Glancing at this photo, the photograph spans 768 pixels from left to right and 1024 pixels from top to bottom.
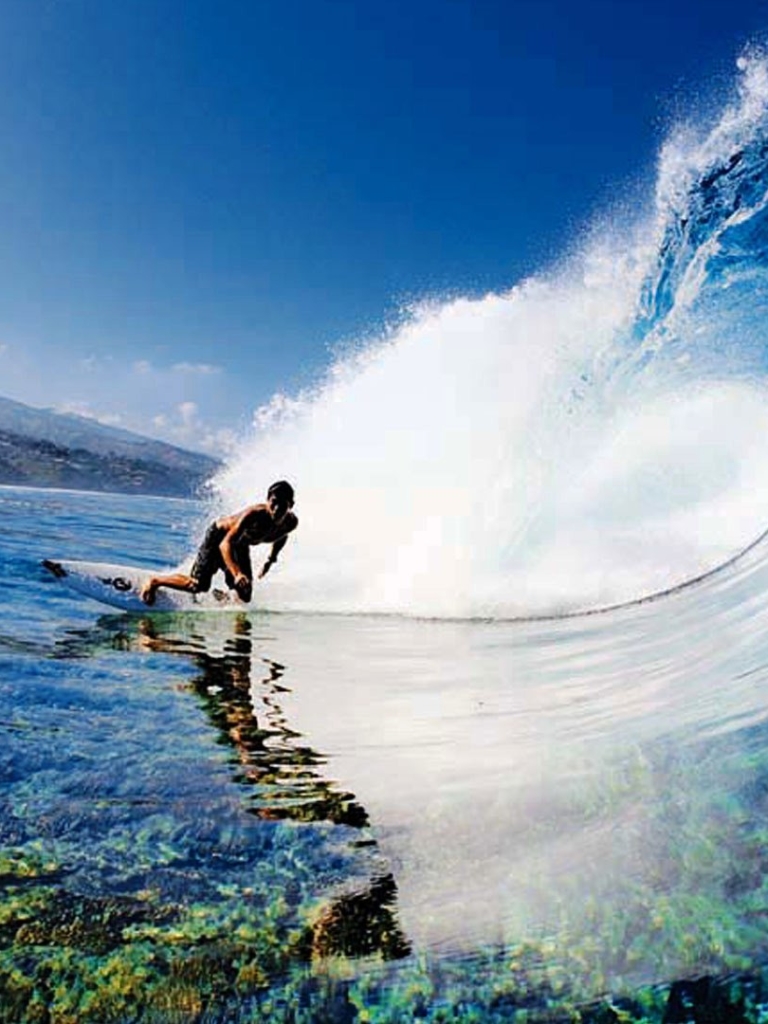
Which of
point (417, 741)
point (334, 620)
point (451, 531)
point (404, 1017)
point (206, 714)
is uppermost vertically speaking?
point (451, 531)

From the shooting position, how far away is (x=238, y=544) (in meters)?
10.6

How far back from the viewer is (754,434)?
1259 centimetres

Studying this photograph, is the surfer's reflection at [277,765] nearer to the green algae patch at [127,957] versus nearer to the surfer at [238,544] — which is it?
the green algae patch at [127,957]

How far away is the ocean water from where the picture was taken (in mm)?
3076

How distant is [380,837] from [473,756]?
1.38m

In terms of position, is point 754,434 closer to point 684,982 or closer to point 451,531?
point 451,531

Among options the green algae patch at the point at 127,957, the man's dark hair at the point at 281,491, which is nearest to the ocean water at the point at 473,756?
the green algae patch at the point at 127,957

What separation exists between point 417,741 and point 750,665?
132 inches

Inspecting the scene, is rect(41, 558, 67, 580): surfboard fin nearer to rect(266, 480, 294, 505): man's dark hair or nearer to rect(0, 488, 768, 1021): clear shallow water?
rect(266, 480, 294, 505): man's dark hair

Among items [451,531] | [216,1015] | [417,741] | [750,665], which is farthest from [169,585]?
[216,1015]

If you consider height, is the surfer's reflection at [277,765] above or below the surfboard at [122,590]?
below

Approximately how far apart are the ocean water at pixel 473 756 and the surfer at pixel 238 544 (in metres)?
0.55

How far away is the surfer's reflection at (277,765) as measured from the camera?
3348mm

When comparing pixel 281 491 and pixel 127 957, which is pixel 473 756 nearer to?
pixel 127 957
